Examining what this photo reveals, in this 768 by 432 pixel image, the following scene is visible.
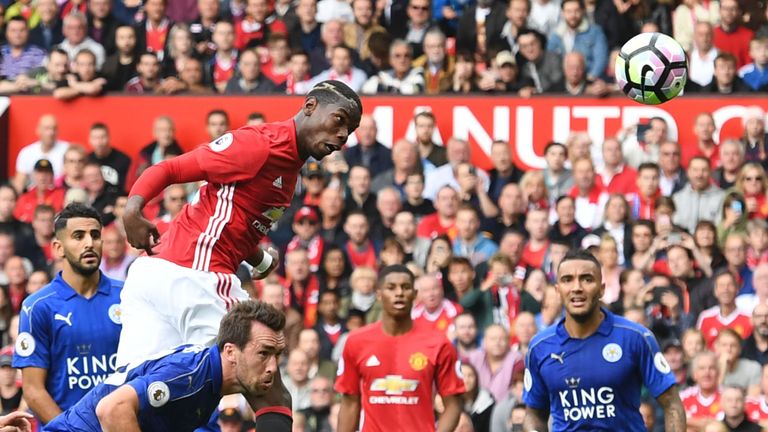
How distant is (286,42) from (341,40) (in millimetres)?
596

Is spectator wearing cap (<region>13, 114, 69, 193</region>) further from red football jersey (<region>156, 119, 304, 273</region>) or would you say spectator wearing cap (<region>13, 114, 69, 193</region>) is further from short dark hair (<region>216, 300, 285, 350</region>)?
short dark hair (<region>216, 300, 285, 350</region>)

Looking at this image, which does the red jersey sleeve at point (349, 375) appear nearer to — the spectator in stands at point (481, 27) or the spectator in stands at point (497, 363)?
the spectator in stands at point (497, 363)

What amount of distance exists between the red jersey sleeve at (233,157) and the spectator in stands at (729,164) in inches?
295

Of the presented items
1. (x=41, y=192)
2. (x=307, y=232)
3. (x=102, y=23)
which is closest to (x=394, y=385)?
(x=307, y=232)

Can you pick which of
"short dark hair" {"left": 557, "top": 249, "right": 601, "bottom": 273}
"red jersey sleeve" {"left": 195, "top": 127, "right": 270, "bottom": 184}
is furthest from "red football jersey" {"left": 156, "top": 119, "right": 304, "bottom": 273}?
"short dark hair" {"left": 557, "top": 249, "right": 601, "bottom": 273}

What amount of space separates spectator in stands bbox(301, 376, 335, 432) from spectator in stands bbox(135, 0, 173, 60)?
5.84 m

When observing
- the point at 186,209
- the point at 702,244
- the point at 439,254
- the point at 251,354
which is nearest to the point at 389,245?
the point at 439,254

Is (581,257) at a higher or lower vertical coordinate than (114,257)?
higher

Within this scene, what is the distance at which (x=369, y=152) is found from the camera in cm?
1688

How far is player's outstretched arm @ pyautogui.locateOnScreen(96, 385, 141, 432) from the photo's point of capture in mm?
7570

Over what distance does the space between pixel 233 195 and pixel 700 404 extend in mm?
5602

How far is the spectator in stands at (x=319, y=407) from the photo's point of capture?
13.9 metres

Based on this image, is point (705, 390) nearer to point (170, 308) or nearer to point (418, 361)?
point (418, 361)

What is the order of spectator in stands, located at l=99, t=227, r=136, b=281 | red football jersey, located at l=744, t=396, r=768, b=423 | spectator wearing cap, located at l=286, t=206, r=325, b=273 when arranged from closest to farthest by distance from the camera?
1. red football jersey, located at l=744, t=396, r=768, b=423
2. spectator in stands, located at l=99, t=227, r=136, b=281
3. spectator wearing cap, located at l=286, t=206, r=325, b=273
